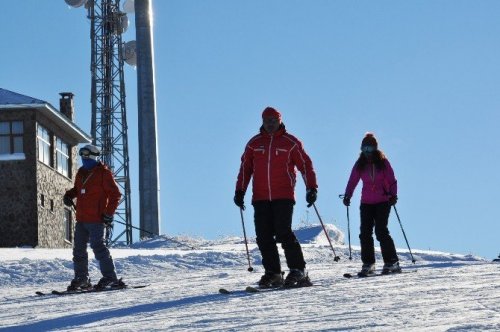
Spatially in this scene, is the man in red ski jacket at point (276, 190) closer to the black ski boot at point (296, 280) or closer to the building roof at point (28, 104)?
the black ski boot at point (296, 280)

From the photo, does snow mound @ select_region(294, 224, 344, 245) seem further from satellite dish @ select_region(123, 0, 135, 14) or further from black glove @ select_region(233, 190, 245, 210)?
satellite dish @ select_region(123, 0, 135, 14)

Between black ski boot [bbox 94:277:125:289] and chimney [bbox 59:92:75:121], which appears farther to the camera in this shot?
chimney [bbox 59:92:75:121]

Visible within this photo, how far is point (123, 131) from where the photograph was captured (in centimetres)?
4697

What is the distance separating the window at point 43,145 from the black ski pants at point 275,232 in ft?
88.5

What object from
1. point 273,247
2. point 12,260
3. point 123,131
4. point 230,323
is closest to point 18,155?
point 123,131

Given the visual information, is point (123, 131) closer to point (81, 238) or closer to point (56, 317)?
point (81, 238)

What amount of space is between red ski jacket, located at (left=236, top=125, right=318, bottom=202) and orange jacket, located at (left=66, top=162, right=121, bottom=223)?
238 centimetres

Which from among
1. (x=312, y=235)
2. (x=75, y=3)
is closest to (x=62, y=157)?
(x=75, y=3)

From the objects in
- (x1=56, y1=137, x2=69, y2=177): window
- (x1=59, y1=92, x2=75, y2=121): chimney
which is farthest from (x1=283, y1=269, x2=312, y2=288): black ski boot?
(x1=59, y1=92, x2=75, y2=121): chimney

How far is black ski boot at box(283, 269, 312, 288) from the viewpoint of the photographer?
40.2 feet

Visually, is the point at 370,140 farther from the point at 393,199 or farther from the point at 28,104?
the point at 28,104

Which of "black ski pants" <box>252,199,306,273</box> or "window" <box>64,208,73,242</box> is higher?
"window" <box>64,208,73,242</box>

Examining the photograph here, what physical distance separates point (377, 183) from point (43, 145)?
25.7 m

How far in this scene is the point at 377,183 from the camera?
15.0 meters
